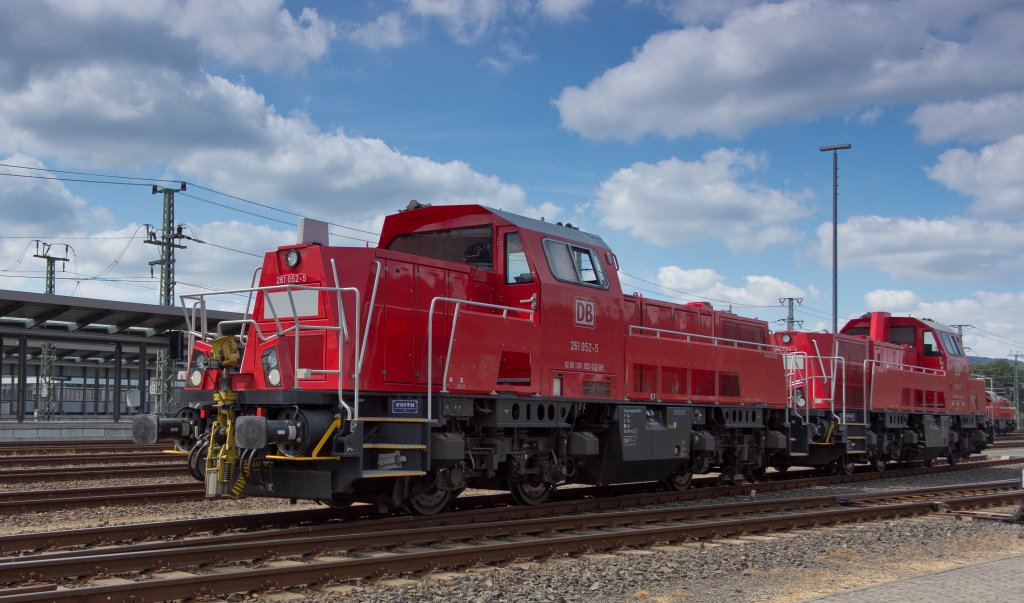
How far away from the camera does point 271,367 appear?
31.6 ft

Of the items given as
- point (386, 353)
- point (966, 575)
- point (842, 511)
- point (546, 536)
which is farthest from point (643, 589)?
point (842, 511)

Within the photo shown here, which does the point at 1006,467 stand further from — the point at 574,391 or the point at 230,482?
the point at 230,482

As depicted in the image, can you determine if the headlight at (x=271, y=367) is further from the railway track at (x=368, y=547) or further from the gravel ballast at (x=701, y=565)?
the gravel ballast at (x=701, y=565)

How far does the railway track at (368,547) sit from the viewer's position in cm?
703

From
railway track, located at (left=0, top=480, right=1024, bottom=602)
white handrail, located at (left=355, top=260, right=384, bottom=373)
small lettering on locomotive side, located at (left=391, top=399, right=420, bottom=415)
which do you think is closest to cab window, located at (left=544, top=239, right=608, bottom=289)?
white handrail, located at (left=355, top=260, right=384, bottom=373)

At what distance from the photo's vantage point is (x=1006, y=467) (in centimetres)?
2381

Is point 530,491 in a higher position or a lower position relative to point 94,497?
higher

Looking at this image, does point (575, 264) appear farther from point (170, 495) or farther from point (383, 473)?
point (170, 495)

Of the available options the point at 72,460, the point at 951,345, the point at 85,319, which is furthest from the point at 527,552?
the point at 85,319

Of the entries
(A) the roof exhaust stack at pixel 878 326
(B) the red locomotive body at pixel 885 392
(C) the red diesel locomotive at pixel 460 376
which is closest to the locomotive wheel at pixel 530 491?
(C) the red diesel locomotive at pixel 460 376

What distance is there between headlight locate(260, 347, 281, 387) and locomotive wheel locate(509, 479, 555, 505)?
3.92 meters

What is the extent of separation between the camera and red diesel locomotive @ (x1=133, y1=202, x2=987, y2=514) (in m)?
9.45

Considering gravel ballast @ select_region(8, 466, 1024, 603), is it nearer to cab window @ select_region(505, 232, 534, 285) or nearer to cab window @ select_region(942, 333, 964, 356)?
cab window @ select_region(505, 232, 534, 285)

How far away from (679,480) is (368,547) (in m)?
7.75
